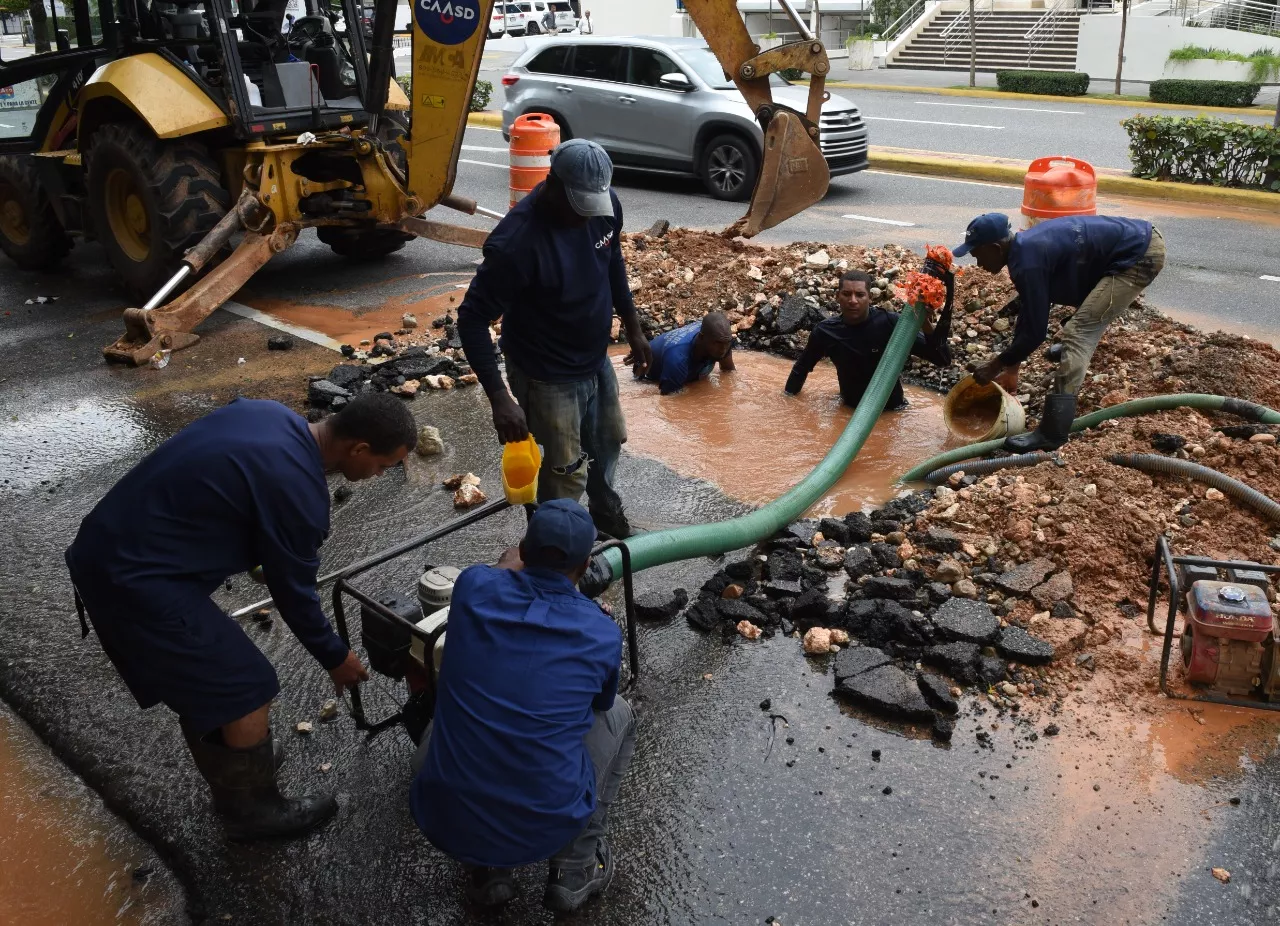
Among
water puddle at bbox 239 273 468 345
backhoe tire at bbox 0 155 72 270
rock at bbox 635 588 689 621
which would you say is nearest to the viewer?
rock at bbox 635 588 689 621

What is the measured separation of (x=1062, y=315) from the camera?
7.42m

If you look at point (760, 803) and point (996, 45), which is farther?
point (996, 45)

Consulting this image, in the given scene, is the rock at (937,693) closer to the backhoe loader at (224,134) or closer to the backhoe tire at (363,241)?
the backhoe loader at (224,134)

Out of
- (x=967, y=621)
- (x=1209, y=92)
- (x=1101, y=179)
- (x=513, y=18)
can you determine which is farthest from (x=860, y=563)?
(x=513, y=18)

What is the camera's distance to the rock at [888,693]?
3.88 metres

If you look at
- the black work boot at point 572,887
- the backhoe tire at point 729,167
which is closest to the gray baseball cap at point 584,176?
the black work boot at point 572,887

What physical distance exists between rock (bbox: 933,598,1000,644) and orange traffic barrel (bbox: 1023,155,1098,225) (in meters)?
3.91

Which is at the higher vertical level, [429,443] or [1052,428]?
[1052,428]

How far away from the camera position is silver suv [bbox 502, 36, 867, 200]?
41.1ft

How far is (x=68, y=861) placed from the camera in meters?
3.41

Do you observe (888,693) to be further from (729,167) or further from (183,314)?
(729,167)

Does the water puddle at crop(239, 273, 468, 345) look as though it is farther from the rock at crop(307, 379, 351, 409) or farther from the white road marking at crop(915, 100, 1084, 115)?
the white road marking at crop(915, 100, 1084, 115)

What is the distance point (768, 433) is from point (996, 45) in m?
24.9

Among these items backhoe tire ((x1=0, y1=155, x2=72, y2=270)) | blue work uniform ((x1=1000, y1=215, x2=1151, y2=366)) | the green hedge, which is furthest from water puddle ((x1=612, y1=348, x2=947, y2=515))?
the green hedge
